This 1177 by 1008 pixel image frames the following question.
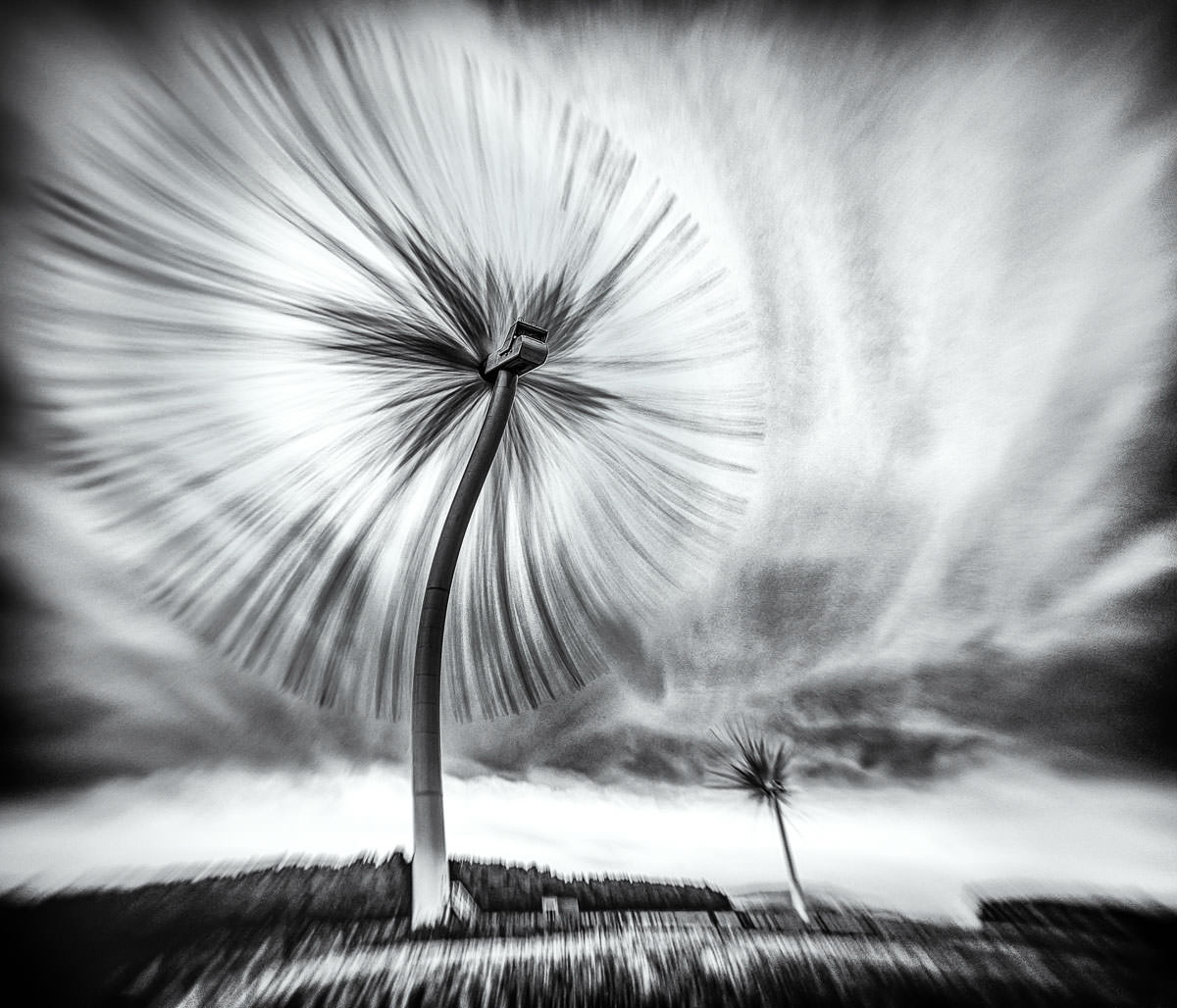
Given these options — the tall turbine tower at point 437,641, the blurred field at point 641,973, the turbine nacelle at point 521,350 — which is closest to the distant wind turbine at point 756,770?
the blurred field at point 641,973

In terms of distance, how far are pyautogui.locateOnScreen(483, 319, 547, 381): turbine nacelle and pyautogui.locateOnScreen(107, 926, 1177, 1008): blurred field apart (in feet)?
34.4

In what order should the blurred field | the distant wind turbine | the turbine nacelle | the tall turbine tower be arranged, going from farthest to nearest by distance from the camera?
the turbine nacelle → the distant wind turbine → the tall turbine tower → the blurred field

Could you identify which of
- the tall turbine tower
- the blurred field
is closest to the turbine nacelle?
the tall turbine tower

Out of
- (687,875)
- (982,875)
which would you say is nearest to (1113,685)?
(982,875)

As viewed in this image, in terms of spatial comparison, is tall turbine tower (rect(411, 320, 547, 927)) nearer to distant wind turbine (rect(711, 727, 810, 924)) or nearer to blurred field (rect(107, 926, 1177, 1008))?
blurred field (rect(107, 926, 1177, 1008))

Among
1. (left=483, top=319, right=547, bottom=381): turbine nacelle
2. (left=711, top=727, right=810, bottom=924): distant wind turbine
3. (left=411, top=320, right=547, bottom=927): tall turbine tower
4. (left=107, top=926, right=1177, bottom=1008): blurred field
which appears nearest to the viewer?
(left=107, top=926, right=1177, bottom=1008): blurred field

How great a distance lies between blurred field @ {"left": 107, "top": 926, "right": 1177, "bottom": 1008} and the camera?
6.59 m

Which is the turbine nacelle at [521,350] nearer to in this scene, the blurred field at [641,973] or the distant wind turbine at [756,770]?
the distant wind turbine at [756,770]

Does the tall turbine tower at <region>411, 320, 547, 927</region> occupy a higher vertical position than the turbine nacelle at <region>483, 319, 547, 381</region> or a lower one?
lower

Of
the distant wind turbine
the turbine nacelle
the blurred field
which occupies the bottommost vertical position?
the blurred field

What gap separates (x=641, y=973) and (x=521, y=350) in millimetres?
11105

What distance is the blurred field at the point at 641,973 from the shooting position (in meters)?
6.59

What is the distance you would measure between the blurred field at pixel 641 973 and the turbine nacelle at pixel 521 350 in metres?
10.5

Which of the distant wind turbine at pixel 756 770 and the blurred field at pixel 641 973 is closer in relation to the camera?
the blurred field at pixel 641 973
